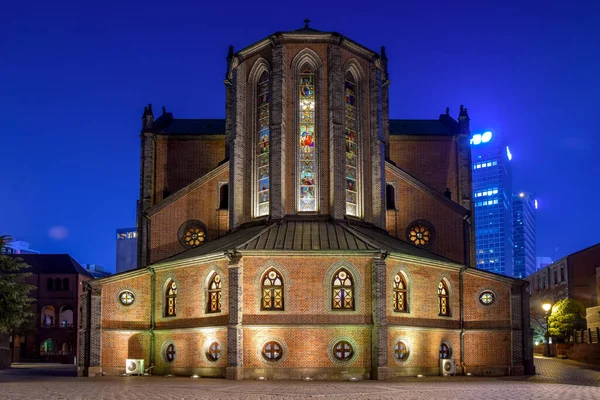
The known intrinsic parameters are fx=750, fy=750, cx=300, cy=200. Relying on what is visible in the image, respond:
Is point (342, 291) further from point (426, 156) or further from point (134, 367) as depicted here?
point (426, 156)

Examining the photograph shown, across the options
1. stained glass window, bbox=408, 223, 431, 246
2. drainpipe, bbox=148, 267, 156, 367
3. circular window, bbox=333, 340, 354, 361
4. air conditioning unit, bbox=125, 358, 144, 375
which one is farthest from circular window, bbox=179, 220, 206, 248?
circular window, bbox=333, 340, 354, 361

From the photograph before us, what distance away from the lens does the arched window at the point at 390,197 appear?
46.2 meters

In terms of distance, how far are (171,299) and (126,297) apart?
274cm

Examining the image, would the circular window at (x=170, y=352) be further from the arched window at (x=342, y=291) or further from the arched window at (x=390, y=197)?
the arched window at (x=390, y=197)

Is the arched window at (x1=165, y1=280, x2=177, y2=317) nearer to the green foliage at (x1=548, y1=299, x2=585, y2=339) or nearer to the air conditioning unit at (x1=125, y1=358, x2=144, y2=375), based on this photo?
the air conditioning unit at (x1=125, y1=358, x2=144, y2=375)

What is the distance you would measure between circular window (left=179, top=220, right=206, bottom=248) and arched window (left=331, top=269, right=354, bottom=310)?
12.4 metres

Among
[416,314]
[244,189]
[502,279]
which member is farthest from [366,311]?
[244,189]

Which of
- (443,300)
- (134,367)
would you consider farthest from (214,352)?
(443,300)

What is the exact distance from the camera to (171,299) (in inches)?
1570

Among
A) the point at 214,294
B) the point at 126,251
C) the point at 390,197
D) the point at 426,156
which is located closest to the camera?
the point at 214,294

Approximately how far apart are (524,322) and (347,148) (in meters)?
13.6

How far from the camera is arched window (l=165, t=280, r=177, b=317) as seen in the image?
39531 mm

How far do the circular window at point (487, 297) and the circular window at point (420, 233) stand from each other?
6.71 metres

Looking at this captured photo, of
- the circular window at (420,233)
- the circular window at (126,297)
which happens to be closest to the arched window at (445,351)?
the circular window at (420,233)
